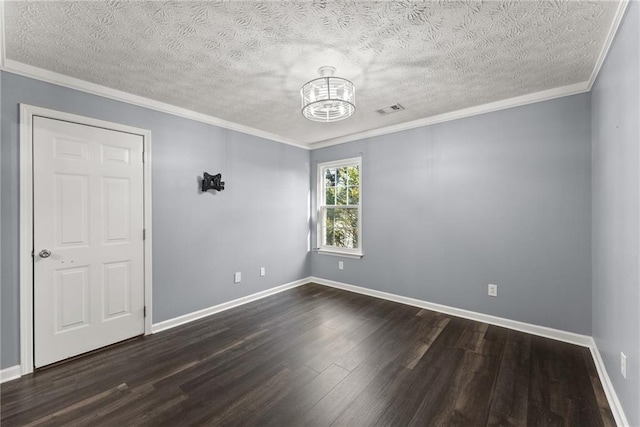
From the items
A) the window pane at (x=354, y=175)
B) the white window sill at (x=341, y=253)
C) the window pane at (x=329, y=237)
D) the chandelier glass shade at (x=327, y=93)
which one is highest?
the chandelier glass shade at (x=327, y=93)

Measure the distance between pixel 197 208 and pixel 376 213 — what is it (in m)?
2.47

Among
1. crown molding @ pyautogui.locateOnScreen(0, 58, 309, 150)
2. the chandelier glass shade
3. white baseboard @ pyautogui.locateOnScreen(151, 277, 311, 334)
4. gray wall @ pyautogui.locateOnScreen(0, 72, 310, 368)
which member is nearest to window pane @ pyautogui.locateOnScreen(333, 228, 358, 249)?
gray wall @ pyautogui.locateOnScreen(0, 72, 310, 368)

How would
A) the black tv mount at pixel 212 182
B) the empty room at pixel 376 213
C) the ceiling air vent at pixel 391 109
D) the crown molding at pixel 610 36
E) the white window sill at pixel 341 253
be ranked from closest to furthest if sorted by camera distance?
the crown molding at pixel 610 36 → the empty room at pixel 376 213 → the ceiling air vent at pixel 391 109 → the black tv mount at pixel 212 182 → the white window sill at pixel 341 253

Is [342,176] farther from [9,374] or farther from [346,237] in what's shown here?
[9,374]

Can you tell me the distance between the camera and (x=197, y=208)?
333cm

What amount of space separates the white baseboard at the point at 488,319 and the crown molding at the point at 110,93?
2959 mm

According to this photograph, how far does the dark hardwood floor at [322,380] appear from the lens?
1742 mm

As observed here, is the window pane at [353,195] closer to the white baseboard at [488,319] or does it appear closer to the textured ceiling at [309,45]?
the white baseboard at [488,319]

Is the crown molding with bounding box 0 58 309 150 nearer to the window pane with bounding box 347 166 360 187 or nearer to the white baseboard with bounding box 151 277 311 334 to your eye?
the window pane with bounding box 347 166 360 187

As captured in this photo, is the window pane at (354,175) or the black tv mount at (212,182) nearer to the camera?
the black tv mount at (212,182)

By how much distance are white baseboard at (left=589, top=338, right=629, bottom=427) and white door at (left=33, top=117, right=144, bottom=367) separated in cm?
386

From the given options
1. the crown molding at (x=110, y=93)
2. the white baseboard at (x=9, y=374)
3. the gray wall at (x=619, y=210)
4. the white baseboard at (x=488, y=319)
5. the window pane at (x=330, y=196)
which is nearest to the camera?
the gray wall at (x=619, y=210)

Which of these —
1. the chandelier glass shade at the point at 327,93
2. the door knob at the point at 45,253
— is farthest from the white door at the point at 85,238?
the chandelier glass shade at the point at 327,93

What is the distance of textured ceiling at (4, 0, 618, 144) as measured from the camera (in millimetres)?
1621
